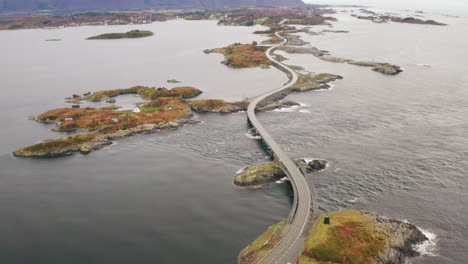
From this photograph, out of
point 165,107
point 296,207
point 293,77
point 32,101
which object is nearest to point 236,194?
point 296,207

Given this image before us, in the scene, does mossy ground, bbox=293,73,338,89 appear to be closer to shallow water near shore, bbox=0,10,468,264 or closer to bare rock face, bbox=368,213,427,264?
shallow water near shore, bbox=0,10,468,264

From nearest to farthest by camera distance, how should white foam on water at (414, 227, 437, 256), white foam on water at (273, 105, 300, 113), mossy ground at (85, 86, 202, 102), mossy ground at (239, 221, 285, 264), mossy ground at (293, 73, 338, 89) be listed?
mossy ground at (239, 221, 285, 264) → white foam on water at (414, 227, 437, 256) → white foam on water at (273, 105, 300, 113) → mossy ground at (85, 86, 202, 102) → mossy ground at (293, 73, 338, 89)

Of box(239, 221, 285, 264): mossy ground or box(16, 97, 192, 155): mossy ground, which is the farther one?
box(16, 97, 192, 155): mossy ground

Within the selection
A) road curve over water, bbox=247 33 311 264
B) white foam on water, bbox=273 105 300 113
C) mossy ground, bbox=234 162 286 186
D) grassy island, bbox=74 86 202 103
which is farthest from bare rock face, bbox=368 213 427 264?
grassy island, bbox=74 86 202 103

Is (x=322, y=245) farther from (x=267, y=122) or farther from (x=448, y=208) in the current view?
(x=267, y=122)

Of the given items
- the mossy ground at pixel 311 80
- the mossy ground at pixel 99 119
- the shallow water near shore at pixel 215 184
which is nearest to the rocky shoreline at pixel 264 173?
the shallow water near shore at pixel 215 184

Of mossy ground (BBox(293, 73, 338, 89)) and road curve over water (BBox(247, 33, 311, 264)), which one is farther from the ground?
mossy ground (BBox(293, 73, 338, 89))

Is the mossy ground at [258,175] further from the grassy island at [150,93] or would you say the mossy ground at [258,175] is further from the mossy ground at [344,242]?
the grassy island at [150,93]

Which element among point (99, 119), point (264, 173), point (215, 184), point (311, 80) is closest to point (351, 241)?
point (264, 173)
